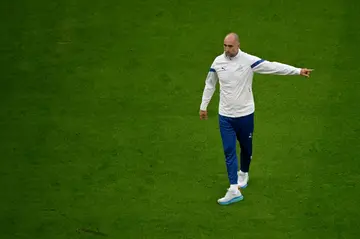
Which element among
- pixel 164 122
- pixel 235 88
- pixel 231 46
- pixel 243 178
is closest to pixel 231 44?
pixel 231 46

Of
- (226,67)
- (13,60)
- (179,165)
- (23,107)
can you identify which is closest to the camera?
(226,67)

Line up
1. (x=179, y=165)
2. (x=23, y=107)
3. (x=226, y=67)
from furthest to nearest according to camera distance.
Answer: (x=23, y=107), (x=179, y=165), (x=226, y=67)

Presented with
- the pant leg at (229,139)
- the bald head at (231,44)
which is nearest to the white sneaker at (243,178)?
the pant leg at (229,139)

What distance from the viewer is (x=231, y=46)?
29.8ft

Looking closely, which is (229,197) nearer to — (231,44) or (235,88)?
(235,88)

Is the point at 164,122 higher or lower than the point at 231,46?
lower

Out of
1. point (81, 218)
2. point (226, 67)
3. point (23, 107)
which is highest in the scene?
point (226, 67)

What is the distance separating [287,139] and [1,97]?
15.0 ft

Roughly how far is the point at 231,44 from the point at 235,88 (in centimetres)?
57

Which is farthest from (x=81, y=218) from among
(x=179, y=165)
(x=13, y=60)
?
(x=13, y=60)

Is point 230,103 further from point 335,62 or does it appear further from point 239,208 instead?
point 335,62

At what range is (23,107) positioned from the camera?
11875mm

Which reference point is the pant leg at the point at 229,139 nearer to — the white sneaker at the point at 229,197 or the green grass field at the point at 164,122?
the white sneaker at the point at 229,197

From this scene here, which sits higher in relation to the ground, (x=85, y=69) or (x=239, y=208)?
(x=85, y=69)
